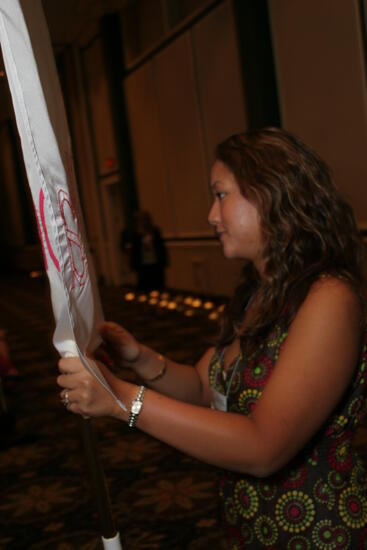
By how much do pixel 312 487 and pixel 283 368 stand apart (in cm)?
32

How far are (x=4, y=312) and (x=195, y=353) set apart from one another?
615cm

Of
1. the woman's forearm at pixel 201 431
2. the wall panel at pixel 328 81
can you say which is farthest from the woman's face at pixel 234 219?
the wall panel at pixel 328 81

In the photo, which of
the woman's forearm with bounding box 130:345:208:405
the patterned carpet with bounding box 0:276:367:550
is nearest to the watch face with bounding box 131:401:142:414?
the woman's forearm with bounding box 130:345:208:405

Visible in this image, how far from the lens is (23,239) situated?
21.9 m

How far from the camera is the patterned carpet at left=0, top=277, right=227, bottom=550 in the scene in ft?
9.90

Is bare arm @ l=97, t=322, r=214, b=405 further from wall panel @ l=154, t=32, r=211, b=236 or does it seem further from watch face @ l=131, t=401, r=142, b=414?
wall panel @ l=154, t=32, r=211, b=236

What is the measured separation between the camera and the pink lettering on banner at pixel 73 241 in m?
0.86

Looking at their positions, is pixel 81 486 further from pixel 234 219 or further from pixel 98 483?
pixel 98 483

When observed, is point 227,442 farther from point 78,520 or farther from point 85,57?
point 85,57

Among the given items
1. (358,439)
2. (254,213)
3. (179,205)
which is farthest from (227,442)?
(179,205)

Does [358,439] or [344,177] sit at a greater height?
[344,177]

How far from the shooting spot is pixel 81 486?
3582mm

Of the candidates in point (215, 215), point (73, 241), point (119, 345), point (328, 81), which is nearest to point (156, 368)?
point (119, 345)

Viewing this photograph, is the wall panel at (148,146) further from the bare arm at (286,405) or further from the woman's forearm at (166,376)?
the bare arm at (286,405)
